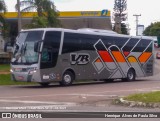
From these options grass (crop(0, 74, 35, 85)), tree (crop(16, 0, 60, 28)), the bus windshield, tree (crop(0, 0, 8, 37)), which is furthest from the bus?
tree (crop(0, 0, 8, 37))

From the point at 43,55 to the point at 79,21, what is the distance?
43450mm

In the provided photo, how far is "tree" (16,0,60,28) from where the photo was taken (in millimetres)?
42438

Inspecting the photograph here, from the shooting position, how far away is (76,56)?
27.2m

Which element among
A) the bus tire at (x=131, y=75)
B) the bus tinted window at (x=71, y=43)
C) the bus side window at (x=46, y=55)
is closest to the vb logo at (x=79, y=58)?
the bus tinted window at (x=71, y=43)

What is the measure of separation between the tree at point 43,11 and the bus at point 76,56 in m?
12.2

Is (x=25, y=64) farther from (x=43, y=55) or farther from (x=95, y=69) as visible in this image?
(x=95, y=69)

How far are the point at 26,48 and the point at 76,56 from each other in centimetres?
337

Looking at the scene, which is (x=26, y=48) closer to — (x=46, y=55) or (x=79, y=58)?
(x=46, y=55)

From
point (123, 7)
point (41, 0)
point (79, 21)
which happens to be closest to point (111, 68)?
point (41, 0)

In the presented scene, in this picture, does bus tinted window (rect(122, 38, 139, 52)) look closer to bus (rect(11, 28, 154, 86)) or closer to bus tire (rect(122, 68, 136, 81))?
bus (rect(11, 28, 154, 86))

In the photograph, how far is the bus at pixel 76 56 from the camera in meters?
25.0

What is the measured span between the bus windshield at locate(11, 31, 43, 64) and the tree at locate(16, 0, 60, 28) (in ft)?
53.0

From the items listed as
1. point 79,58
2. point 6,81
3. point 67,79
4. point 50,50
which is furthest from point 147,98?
point 6,81

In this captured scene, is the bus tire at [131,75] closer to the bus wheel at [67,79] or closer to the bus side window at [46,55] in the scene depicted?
the bus wheel at [67,79]
